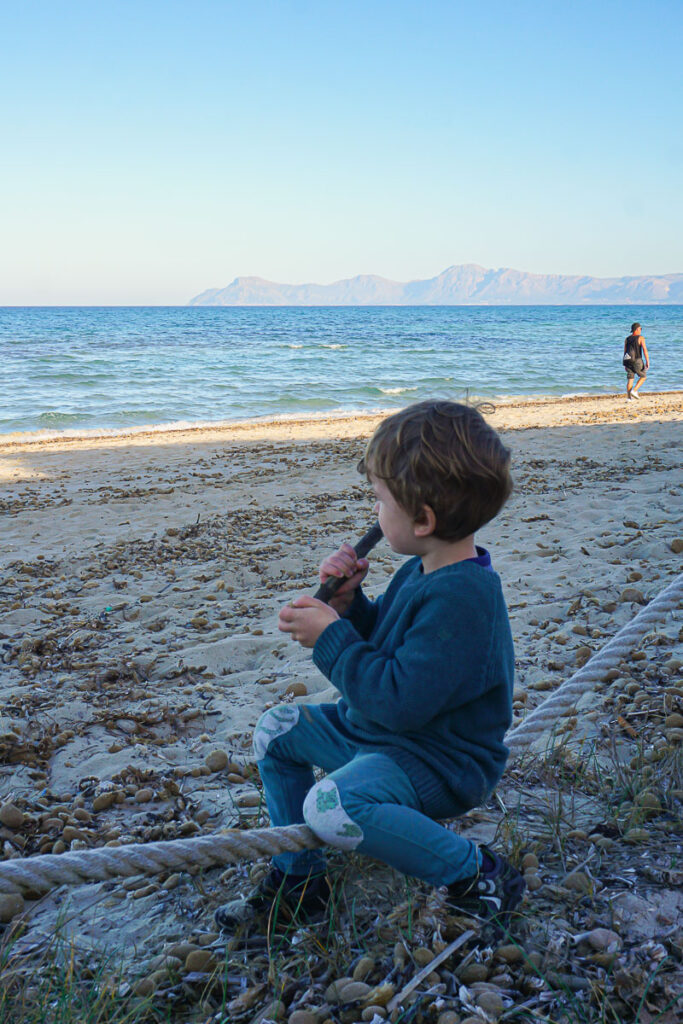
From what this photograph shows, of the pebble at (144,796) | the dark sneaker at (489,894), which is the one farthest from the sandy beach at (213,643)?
the dark sneaker at (489,894)

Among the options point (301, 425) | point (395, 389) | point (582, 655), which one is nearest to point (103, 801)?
point (582, 655)

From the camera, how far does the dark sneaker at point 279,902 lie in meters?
1.80

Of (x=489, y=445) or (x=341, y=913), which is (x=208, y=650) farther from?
(x=489, y=445)

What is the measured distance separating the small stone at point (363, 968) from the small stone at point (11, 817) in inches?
48.6

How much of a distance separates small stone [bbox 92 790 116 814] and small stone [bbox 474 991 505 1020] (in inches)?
55.0

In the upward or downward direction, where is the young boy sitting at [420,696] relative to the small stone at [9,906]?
upward

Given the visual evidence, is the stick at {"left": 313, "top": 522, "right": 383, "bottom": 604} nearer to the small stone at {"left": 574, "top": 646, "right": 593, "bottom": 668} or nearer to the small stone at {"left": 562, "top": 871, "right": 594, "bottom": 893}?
the small stone at {"left": 562, "top": 871, "right": 594, "bottom": 893}

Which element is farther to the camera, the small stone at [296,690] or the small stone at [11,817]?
the small stone at [296,690]

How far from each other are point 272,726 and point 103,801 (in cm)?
86

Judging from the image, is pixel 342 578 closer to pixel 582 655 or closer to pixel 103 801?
pixel 103 801

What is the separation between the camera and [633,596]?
3.87 meters

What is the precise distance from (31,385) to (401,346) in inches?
787

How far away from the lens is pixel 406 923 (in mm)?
1718

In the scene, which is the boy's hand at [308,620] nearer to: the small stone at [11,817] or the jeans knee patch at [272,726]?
the jeans knee patch at [272,726]
